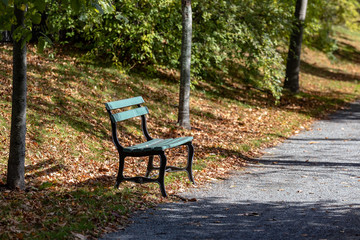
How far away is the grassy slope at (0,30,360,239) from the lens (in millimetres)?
5098

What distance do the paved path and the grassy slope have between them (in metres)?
0.41

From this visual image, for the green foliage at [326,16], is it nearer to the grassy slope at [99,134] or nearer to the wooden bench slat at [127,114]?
the grassy slope at [99,134]

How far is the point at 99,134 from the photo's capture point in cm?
913

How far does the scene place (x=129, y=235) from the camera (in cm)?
466

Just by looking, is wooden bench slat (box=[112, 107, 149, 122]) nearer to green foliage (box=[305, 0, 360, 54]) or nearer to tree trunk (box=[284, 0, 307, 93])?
tree trunk (box=[284, 0, 307, 93])

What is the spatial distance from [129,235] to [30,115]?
16.1 ft

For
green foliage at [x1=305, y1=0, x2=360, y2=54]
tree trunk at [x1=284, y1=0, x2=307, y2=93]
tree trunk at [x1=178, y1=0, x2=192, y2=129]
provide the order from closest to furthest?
tree trunk at [x1=178, y1=0, x2=192, y2=129] → tree trunk at [x1=284, y1=0, x2=307, y2=93] → green foliage at [x1=305, y1=0, x2=360, y2=54]

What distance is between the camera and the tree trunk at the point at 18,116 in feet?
17.8

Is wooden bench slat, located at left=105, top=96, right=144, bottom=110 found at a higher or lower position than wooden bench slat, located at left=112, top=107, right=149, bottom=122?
higher

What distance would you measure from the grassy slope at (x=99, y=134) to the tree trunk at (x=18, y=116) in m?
0.30

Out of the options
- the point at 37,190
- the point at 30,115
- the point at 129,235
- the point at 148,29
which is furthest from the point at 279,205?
the point at 148,29

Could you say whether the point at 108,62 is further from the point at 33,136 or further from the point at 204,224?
the point at 204,224

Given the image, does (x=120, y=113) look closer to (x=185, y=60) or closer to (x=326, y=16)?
(x=185, y=60)

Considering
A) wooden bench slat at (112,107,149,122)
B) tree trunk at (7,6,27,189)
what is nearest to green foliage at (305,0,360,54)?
wooden bench slat at (112,107,149,122)
